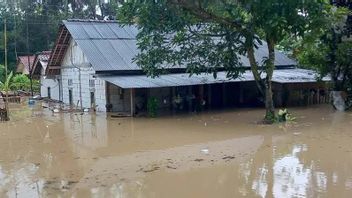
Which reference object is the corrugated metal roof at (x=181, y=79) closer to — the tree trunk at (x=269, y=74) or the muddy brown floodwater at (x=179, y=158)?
the muddy brown floodwater at (x=179, y=158)

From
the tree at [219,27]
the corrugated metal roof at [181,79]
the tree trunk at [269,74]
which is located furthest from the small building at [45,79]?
the tree trunk at [269,74]

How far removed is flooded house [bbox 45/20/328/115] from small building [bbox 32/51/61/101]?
3257 mm

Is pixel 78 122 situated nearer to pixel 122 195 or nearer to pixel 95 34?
pixel 95 34

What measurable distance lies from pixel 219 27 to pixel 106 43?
23.9 ft

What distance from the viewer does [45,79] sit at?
30.9 meters

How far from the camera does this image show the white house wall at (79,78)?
2200 cm

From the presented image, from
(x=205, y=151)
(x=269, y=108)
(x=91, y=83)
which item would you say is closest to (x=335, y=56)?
(x=269, y=108)

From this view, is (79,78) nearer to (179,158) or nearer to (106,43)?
(106,43)

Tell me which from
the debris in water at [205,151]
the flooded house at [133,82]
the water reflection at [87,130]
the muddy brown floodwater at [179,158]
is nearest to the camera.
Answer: the muddy brown floodwater at [179,158]

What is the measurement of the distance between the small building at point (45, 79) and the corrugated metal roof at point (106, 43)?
6344 millimetres

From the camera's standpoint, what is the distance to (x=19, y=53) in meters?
42.8

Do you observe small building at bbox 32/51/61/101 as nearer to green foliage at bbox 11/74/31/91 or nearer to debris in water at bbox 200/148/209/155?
green foliage at bbox 11/74/31/91

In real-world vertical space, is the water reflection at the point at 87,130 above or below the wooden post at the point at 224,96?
below

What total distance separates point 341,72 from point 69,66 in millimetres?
15240
